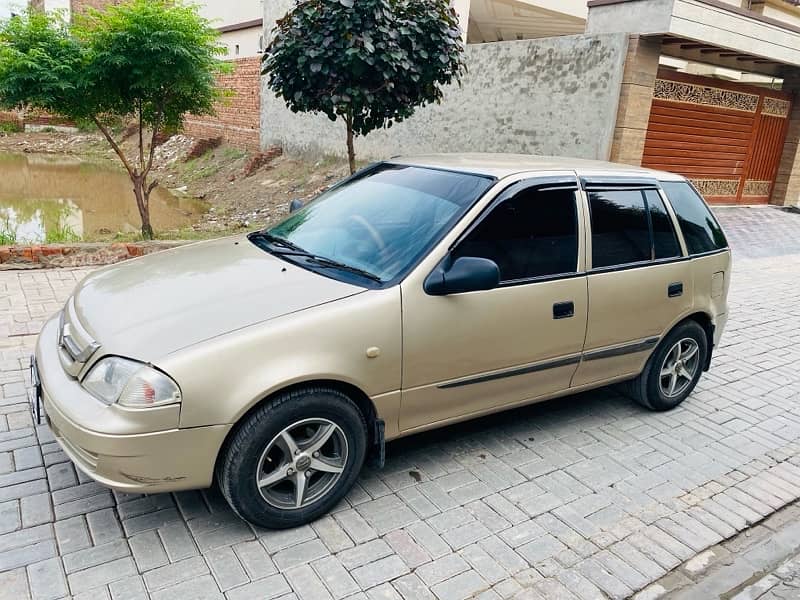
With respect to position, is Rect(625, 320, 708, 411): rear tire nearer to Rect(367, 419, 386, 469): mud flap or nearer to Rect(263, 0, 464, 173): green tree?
Rect(367, 419, 386, 469): mud flap

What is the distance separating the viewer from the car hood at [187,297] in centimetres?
290

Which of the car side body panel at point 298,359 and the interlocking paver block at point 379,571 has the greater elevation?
the car side body panel at point 298,359

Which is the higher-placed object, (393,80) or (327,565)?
(393,80)

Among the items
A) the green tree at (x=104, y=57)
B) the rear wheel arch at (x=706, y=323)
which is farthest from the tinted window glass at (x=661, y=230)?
the green tree at (x=104, y=57)

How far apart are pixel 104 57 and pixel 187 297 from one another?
6.83 m

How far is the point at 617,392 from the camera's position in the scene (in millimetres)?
5109

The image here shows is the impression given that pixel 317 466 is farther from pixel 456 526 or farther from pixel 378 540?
pixel 456 526

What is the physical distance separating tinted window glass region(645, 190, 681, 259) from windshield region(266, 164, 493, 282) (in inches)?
55.7

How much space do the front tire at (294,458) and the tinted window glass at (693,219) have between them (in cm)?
283

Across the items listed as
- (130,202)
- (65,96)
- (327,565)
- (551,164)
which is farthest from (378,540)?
(130,202)

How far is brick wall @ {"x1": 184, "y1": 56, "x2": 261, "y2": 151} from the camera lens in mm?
20431

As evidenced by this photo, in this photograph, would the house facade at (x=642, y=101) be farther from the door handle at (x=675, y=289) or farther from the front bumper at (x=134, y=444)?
the front bumper at (x=134, y=444)

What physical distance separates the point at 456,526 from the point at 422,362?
0.85 m

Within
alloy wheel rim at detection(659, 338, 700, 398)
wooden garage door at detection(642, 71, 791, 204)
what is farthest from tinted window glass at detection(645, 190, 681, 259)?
wooden garage door at detection(642, 71, 791, 204)
